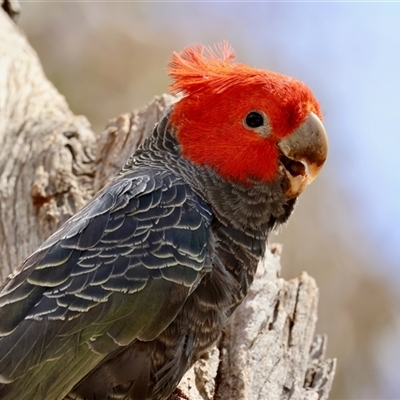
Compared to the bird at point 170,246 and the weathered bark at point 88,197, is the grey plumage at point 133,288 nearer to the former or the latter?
the bird at point 170,246

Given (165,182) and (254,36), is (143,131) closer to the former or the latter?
(165,182)

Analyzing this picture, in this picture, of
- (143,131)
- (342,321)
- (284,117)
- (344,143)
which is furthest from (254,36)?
(284,117)

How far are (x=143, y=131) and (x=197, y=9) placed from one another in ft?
23.7

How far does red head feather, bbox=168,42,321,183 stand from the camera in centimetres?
342

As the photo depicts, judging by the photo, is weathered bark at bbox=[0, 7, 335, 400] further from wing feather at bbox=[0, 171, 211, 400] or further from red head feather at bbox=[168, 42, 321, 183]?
red head feather at bbox=[168, 42, 321, 183]

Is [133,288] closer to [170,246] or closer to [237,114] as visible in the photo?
[170,246]

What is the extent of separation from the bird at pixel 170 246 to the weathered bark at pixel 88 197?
27.6 inches

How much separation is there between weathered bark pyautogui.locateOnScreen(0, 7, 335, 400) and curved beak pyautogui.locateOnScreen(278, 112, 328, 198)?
52.6 inches

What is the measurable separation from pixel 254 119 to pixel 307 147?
0.37 meters

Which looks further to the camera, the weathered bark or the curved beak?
the weathered bark

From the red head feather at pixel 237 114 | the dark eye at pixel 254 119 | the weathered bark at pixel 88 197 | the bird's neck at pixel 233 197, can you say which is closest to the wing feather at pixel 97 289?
the bird's neck at pixel 233 197

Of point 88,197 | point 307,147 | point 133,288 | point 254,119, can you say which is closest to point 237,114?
point 254,119

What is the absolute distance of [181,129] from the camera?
3668 millimetres

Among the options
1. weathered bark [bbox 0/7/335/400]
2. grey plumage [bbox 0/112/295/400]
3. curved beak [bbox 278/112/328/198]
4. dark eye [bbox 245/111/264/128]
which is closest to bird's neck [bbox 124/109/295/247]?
grey plumage [bbox 0/112/295/400]
